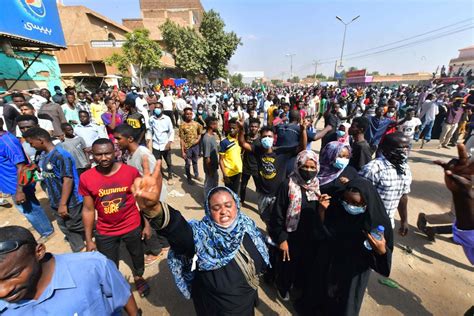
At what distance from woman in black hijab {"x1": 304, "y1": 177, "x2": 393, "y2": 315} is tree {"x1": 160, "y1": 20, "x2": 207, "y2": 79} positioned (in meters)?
29.0

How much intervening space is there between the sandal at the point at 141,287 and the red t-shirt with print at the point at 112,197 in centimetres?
78

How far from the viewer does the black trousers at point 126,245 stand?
2279 millimetres

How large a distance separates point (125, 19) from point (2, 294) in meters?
52.8

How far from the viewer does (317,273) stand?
2.11m

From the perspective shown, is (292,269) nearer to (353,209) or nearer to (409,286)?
(353,209)

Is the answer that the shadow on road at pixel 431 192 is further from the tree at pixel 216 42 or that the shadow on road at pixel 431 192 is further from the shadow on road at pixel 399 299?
the tree at pixel 216 42

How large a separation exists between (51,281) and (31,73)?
43.8ft

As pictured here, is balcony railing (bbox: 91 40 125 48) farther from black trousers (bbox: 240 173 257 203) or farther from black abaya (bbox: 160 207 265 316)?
black abaya (bbox: 160 207 265 316)

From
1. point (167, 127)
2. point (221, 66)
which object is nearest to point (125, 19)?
point (221, 66)

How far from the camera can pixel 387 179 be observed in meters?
2.46

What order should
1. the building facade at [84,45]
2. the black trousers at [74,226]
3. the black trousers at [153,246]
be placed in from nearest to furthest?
the black trousers at [74,226] → the black trousers at [153,246] → the building facade at [84,45]

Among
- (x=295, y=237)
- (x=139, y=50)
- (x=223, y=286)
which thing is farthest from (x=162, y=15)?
(x=223, y=286)

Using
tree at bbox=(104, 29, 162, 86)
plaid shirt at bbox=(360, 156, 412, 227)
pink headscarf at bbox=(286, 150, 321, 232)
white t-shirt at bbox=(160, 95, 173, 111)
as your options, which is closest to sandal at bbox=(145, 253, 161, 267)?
pink headscarf at bbox=(286, 150, 321, 232)

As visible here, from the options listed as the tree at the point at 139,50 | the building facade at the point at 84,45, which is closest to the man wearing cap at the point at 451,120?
the tree at the point at 139,50
